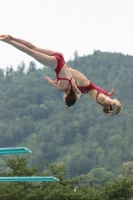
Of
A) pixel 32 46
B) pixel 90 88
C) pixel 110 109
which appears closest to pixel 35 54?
pixel 32 46

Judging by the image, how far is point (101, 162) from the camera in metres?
134

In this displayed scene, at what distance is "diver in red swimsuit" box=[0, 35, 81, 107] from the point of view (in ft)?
44.1

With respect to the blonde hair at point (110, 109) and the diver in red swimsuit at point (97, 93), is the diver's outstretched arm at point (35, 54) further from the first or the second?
the blonde hair at point (110, 109)

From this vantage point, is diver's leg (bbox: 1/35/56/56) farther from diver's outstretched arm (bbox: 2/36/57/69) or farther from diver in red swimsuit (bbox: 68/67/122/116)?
diver in red swimsuit (bbox: 68/67/122/116)

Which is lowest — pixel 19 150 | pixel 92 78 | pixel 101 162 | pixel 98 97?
pixel 19 150

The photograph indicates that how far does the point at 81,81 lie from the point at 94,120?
139601 mm

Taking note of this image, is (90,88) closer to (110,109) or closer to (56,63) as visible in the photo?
(110,109)

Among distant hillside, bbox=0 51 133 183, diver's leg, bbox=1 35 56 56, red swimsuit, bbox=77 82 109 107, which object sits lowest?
red swimsuit, bbox=77 82 109 107

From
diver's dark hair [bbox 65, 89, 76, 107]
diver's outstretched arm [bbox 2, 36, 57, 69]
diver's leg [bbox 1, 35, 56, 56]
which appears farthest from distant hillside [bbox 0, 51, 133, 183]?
diver's outstretched arm [bbox 2, 36, 57, 69]

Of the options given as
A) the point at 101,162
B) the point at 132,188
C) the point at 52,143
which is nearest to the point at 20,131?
the point at 52,143

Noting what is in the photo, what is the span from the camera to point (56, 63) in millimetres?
13953

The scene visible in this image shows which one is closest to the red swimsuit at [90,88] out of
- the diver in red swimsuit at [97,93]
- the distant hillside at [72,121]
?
the diver in red swimsuit at [97,93]

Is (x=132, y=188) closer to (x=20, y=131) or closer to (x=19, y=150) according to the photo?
(x=19, y=150)

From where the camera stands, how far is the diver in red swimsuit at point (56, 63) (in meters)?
13.5
